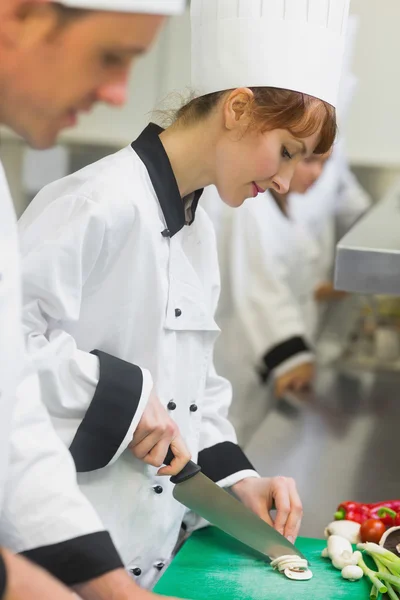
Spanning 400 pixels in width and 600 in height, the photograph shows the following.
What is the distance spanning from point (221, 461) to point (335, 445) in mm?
563

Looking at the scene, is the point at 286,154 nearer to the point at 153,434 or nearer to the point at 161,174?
the point at 161,174

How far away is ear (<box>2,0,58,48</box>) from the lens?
20.9 inches

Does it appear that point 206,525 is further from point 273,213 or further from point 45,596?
point 273,213

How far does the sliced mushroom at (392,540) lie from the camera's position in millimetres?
986

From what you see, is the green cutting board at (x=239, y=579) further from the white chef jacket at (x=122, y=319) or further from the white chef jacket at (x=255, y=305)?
the white chef jacket at (x=255, y=305)

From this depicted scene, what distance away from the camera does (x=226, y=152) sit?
3.05 feet

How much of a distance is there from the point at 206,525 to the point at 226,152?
44 cm

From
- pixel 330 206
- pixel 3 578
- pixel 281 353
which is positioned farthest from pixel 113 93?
pixel 330 206

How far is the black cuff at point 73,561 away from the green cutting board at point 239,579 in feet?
0.69

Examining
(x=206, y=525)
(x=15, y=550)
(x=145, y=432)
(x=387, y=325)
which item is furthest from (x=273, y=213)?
(x=15, y=550)

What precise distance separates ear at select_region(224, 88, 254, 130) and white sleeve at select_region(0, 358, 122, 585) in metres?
0.39

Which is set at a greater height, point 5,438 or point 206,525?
point 5,438

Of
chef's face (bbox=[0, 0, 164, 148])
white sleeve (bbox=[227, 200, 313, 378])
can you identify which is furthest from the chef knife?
white sleeve (bbox=[227, 200, 313, 378])

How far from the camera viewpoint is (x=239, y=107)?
2.99 feet
